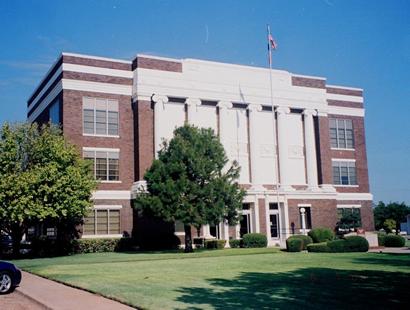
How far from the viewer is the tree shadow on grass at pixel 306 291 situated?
1060cm

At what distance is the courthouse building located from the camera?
38.5 metres

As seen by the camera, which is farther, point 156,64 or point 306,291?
point 156,64

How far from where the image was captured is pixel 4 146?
101ft

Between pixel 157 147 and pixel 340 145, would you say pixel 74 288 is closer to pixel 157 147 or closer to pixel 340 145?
pixel 157 147

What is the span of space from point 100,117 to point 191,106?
27.0ft

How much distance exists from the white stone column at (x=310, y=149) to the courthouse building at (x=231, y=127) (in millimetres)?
108

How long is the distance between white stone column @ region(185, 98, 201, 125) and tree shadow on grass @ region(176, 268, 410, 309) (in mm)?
25990

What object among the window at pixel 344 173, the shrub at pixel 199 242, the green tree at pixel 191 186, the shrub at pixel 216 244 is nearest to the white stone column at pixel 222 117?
the green tree at pixel 191 186

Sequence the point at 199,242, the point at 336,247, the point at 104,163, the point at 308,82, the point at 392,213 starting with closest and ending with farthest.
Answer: the point at 336,247 → the point at 199,242 → the point at 104,163 → the point at 308,82 → the point at 392,213

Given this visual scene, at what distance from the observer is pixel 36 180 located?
2905 centimetres

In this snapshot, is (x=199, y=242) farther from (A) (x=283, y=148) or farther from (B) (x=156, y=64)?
(B) (x=156, y=64)

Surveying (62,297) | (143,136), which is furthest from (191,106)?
(62,297)

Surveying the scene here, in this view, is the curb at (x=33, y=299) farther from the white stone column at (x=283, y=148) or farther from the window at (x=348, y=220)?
the window at (x=348, y=220)

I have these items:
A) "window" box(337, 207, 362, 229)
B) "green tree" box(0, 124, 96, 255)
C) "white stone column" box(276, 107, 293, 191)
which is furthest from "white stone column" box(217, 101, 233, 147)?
"window" box(337, 207, 362, 229)
